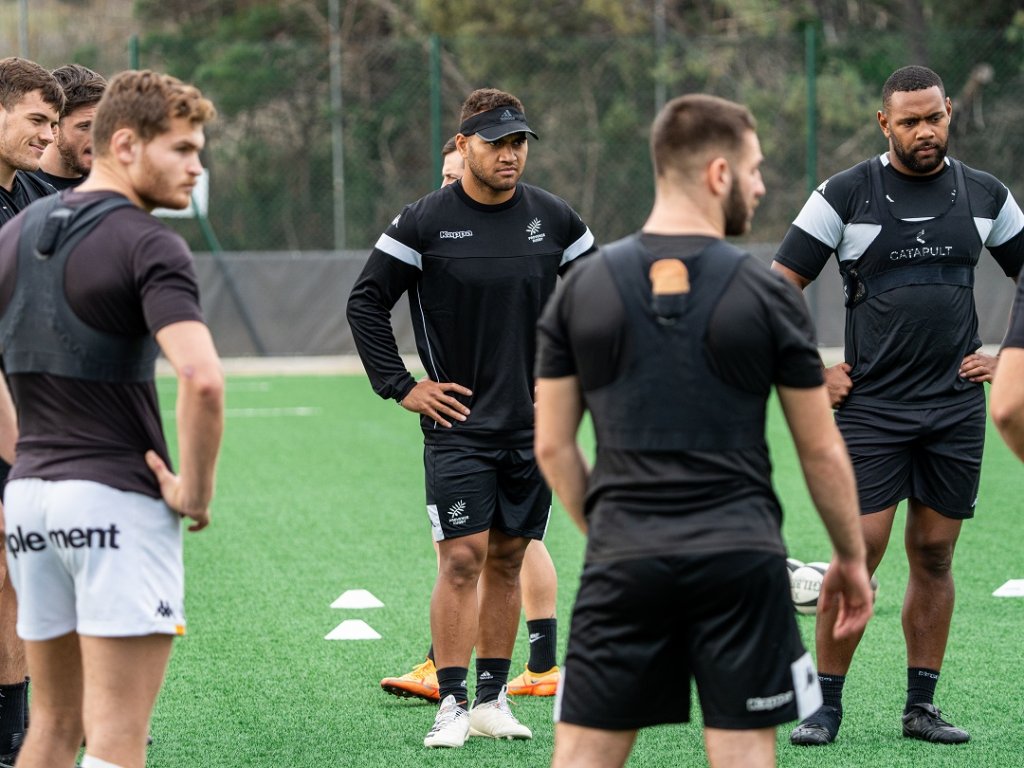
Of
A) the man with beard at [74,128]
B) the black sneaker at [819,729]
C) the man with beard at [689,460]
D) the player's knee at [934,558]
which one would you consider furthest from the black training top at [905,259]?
the man with beard at [74,128]

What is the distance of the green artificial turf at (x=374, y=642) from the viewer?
17.2 ft

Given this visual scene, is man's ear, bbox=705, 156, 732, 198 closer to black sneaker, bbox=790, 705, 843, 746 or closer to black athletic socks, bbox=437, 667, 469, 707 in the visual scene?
black sneaker, bbox=790, 705, 843, 746

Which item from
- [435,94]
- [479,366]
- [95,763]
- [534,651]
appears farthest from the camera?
[435,94]

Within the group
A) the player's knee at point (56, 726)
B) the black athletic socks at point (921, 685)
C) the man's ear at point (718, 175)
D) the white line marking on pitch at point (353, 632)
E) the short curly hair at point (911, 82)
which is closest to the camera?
the man's ear at point (718, 175)

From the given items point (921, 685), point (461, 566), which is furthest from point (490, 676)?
point (921, 685)

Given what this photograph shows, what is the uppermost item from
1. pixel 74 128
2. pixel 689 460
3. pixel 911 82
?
pixel 911 82

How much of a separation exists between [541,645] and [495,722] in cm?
70

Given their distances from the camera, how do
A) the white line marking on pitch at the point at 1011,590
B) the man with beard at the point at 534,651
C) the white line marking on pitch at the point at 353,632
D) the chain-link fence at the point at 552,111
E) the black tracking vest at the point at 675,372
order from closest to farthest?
the black tracking vest at the point at 675,372
the man with beard at the point at 534,651
the white line marking on pitch at the point at 353,632
the white line marking on pitch at the point at 1011,590
the chain-link fence at the point at 552,111

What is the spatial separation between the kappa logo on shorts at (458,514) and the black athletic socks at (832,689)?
137cm

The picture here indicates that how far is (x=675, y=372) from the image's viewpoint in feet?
10.8

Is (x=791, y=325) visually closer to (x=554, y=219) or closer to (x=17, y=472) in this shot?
(x=17, y=472)

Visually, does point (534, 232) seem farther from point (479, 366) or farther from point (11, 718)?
point (11, 718)

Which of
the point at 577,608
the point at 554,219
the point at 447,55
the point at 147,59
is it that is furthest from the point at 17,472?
the point at 147,59

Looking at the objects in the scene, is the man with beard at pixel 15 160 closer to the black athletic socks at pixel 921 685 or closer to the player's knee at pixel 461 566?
the player's knee at pixel 461 566
